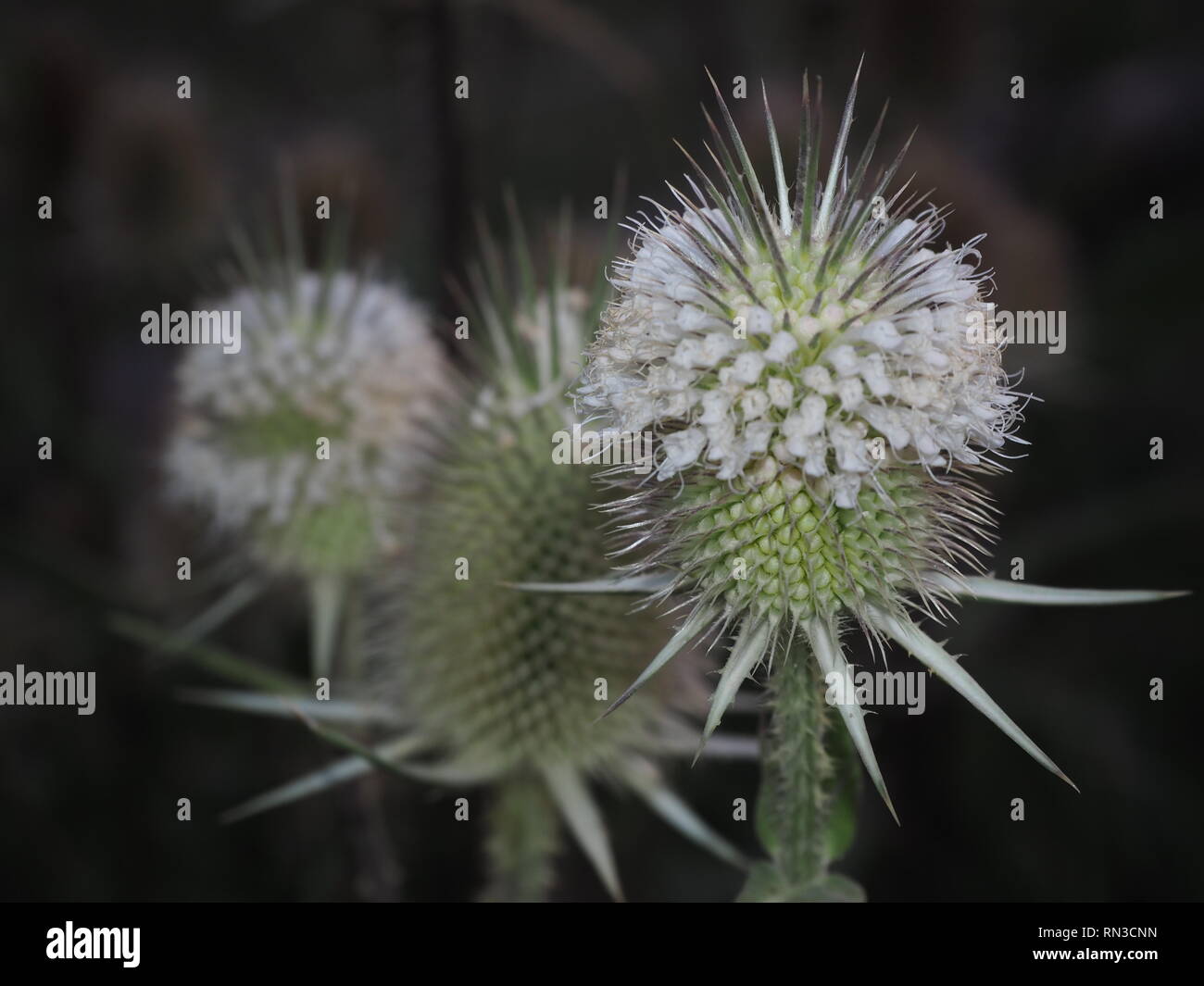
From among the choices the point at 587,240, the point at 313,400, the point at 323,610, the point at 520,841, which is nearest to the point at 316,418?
the point at 313,400

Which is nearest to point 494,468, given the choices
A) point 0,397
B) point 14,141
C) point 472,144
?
point 472,144

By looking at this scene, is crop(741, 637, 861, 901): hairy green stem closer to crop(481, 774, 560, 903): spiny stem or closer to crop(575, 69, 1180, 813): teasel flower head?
crop(575, 69, 1180, 813): teasel flower head

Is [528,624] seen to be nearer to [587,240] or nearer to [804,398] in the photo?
[804,398]

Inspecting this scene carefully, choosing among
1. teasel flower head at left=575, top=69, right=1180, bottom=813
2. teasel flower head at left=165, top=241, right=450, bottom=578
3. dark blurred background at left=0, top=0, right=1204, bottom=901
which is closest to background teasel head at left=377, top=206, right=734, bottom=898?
teasel flower head at left=165, top=241, right=450, bottom=578

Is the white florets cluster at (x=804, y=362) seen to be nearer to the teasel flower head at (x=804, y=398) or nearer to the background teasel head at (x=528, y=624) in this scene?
the teasel flower head at (x=804, y=398)

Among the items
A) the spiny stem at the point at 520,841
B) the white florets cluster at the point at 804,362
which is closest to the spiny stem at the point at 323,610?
the spiny stem at the point at 520,841

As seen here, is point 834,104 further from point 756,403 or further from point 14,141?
point 14,141
